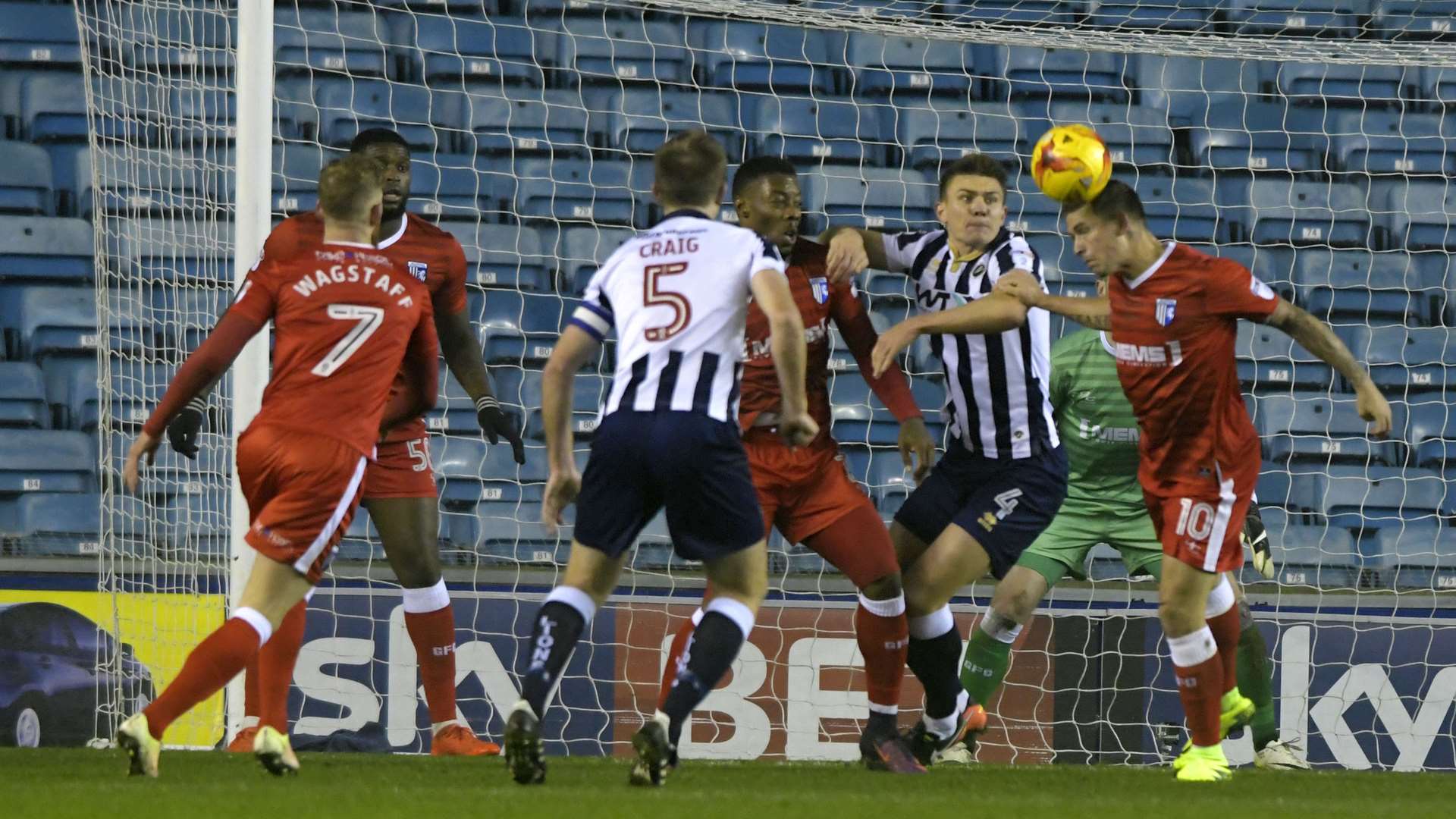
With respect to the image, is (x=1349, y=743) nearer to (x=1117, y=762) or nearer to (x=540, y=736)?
(x=1117, y=762)

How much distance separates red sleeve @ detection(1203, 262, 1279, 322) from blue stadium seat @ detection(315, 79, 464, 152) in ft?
19.9

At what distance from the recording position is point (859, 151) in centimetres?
1113

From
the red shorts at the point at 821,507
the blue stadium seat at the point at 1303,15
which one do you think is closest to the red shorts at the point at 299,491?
the red shorts at the point at 821,507

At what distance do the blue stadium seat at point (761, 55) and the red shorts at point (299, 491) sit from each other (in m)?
6.71

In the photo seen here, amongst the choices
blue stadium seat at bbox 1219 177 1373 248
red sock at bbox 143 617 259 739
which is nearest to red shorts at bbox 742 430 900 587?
red sock at bbox 143 617 259 739

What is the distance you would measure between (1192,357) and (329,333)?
2.71 meters

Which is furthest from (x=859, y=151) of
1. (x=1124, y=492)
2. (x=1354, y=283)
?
(x=1124, y=492)

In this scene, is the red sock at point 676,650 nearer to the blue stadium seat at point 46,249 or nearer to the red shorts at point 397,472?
the red shorts at point 397,472

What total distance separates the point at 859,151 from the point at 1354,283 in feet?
10.5

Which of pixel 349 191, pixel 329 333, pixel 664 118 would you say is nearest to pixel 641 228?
pixel 664 118

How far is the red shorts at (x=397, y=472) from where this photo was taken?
6.15m

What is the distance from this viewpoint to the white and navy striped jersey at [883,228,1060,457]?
6.19 meters

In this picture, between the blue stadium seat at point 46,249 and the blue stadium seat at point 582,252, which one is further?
the blue stadium seat at point 582,252

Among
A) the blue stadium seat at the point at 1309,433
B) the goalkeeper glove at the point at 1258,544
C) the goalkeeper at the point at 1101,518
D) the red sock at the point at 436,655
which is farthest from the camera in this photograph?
the blue stadium seat at the point at 1309,433
